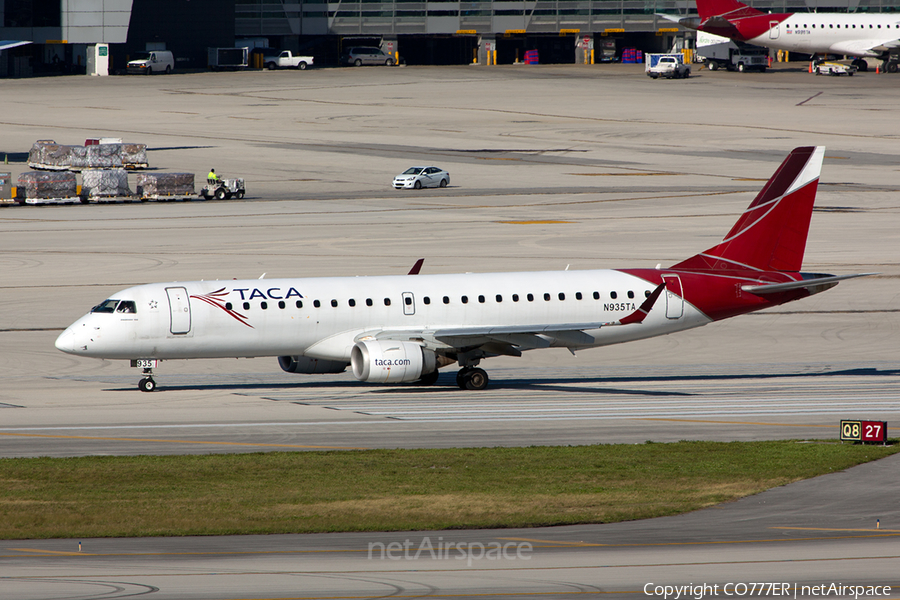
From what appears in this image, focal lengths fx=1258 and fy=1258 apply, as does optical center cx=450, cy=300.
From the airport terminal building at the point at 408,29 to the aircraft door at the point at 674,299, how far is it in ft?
439

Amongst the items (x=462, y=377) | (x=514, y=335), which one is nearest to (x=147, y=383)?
(x=462, y=377)

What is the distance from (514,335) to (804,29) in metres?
128

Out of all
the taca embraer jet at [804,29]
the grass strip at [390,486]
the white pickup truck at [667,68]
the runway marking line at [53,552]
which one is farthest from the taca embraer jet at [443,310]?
the white pickup truck at [667,68]

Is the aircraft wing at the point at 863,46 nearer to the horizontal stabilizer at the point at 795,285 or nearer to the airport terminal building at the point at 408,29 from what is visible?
the airport terminal building at the point at 408,29

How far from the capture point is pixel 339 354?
40906 millimetres

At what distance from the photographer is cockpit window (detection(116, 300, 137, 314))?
130 ft

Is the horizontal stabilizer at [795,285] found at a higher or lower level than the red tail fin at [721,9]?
lower

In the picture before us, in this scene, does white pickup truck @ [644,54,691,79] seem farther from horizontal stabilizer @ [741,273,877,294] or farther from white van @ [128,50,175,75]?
horizontal stabilizer @ [741,273,877,294]

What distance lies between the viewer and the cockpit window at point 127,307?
39.7m

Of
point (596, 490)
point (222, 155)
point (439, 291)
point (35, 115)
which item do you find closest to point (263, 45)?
point (35, 115)

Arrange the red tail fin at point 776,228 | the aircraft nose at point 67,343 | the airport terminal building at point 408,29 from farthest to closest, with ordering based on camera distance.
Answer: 1. the airport terminal building at point 408,29
2. the red tail fin at point 776,228
3. the aircraft nose at point 67,343

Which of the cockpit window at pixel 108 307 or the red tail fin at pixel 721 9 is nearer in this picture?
the cockpit window at pixel 108 307

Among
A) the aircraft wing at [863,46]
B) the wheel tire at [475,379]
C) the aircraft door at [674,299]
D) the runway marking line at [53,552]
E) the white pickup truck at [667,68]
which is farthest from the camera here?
the white pickup truck at [667,68]

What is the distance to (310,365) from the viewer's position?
42219 millimetres
